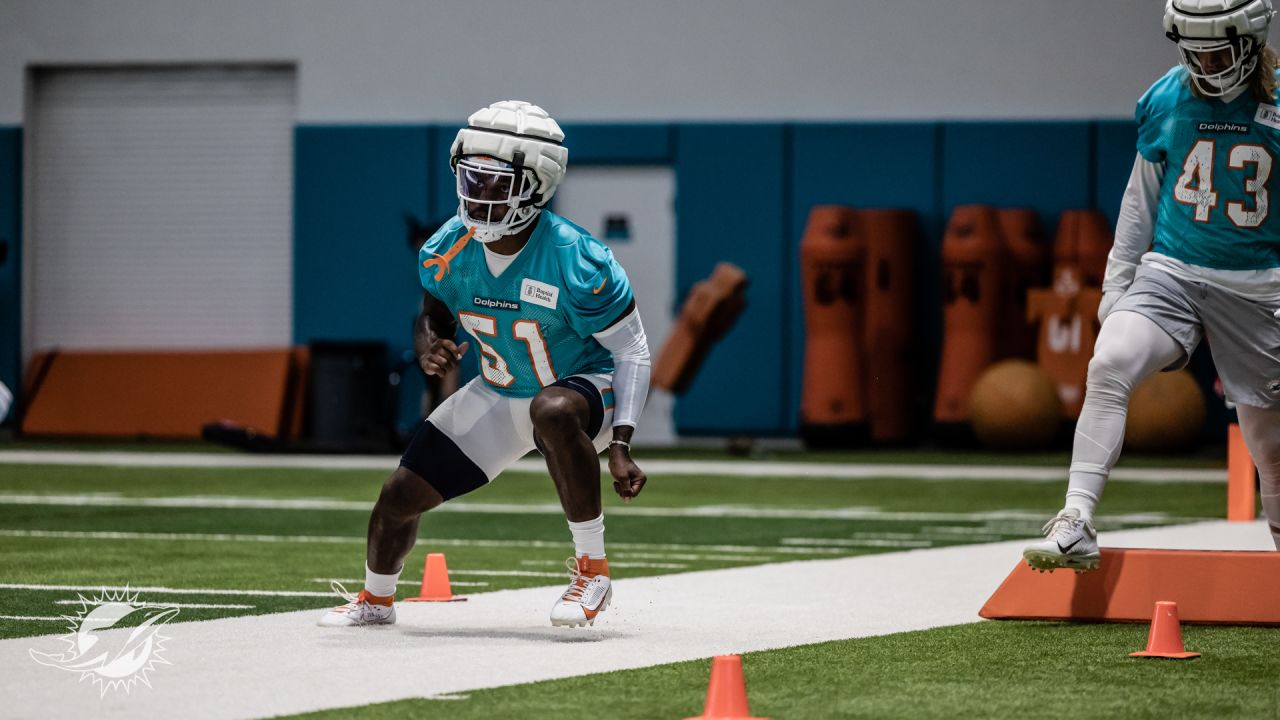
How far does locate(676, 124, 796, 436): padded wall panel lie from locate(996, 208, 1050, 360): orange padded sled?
2362 mm

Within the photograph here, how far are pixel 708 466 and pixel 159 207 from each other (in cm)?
873

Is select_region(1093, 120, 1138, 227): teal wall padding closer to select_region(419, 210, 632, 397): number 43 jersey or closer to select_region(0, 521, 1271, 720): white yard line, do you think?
select_region(0, 521, 1271, 720): white yard line

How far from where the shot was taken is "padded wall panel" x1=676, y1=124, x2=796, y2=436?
20.1m

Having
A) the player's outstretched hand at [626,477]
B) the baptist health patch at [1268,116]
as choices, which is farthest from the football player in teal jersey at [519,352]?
the baptist health patch at [1268,116]

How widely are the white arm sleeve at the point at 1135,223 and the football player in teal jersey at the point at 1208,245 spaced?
5cm

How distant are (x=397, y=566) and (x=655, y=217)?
1489 cm

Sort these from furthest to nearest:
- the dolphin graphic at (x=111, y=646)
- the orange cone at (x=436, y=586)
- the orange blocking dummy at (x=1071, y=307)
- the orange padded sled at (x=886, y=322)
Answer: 1. the orange padded sled at (x=886, y=322)
2. the orange blocking dummy at (x=1071, y=307)
3. the orange cone at (x=436, y=586)
4. the dolphin graphic at (x=111, y=646)

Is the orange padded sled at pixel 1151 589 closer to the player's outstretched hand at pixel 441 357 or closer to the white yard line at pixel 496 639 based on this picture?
the white yard line at pixel 496 639

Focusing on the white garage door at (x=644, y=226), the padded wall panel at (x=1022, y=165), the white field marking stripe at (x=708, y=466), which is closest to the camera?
the white field marking stripe at (x=708, y=466)

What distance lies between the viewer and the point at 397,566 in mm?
5934

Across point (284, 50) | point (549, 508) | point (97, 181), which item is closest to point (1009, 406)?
point (549, 508)

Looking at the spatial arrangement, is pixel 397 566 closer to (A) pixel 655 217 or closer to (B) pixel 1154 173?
(B) pixel 1154 173

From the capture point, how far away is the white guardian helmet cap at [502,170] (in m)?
5.73

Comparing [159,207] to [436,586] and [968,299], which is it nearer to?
[968,299]
